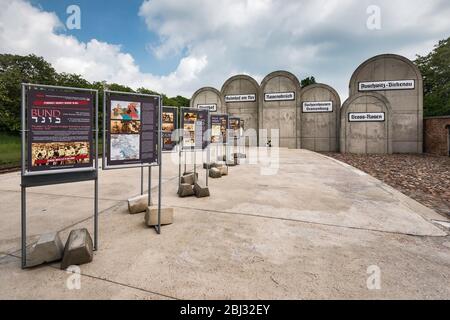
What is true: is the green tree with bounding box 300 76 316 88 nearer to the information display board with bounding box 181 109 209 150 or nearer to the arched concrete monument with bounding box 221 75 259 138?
the arched concrete monument with bounding box 221 75 259 138

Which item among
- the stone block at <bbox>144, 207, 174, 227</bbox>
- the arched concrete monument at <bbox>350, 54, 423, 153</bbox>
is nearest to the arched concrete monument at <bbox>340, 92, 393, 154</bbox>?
the arched concrete monument at <bbox>350, 54, 423, 153</bbox>

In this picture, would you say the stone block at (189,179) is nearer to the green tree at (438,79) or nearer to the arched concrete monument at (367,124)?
the arched concrete monument at (367,124)

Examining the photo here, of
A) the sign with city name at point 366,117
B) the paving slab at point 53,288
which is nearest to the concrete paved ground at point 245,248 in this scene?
the paving slab at point 53,288

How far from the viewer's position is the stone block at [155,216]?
12.7ft

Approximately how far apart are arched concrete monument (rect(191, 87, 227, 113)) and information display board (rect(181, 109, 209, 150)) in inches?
628

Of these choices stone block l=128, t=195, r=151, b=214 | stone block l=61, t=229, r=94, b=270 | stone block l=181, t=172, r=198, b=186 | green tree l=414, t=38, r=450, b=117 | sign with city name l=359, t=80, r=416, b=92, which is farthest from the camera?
green tree l=414, t=38, r=450, b=117

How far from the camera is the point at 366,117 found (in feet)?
59.7

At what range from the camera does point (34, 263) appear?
8.85ft

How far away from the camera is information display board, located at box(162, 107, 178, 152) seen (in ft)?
22.2

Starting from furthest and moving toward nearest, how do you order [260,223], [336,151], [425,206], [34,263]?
1. [336,151]
2. [425,206]
3. [260,223]
4. [34,263]

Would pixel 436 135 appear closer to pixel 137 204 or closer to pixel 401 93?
pixel 401 93

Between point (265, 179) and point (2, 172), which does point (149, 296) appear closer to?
point (265, 179)

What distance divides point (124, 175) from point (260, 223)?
6.18m
